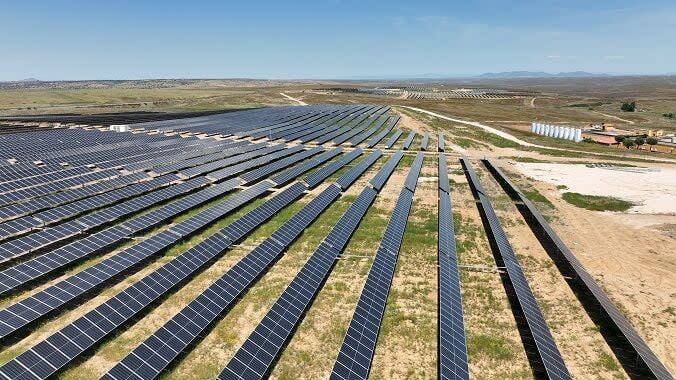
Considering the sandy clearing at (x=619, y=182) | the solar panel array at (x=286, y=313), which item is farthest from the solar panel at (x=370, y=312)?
the sandy clearing at (x=619, y=182)

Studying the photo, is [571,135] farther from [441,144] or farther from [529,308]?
[529,308]

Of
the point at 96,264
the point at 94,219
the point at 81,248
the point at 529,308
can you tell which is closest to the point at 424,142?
the point at 94,219

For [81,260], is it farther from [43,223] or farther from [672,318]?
[672,318]

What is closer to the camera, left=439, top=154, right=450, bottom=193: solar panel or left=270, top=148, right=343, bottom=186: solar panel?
left=439, top=154, right=450, bottom=193: solar panel

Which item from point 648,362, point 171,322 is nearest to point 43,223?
point 171,322

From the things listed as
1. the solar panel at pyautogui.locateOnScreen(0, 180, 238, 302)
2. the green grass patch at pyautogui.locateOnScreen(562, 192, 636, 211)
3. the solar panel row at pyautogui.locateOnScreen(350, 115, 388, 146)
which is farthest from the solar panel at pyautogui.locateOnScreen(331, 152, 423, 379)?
the solar panel row at pyautogui.locateOnScreen(350, 115, 388, 146)

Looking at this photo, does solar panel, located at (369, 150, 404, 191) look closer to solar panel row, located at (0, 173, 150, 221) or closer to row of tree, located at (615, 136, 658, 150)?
solar panel row, located at (0, 173, 150, 221)
